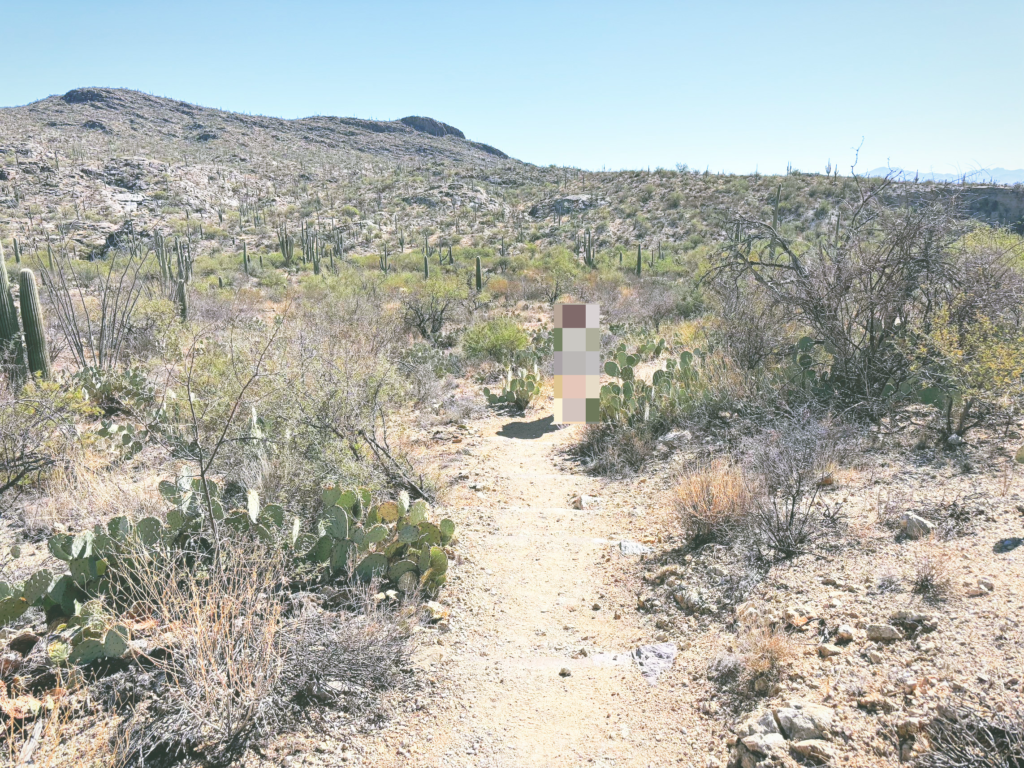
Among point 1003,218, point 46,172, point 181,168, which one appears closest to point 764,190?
point 1003,218

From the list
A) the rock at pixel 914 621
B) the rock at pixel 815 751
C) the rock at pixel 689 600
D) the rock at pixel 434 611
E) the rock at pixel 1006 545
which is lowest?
the rock at pixel 434 611

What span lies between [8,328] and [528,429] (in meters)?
8.45

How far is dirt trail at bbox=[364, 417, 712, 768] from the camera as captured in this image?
2.99m

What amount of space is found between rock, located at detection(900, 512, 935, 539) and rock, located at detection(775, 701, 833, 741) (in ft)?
6.03

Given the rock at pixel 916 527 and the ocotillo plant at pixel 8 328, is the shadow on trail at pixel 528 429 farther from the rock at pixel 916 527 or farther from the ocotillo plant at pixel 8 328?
the ocotillo plant at pixel 8 328

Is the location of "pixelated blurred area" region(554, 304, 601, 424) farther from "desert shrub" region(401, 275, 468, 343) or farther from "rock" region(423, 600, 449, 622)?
"desert shrub" region(401, 275, 468, 343)

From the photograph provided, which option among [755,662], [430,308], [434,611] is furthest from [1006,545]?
[430,308]

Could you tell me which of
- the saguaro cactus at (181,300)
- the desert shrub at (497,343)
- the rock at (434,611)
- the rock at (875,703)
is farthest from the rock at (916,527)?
the saguaro cactus at (181,300)

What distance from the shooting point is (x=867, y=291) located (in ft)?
22.3

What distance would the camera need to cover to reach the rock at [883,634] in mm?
3045

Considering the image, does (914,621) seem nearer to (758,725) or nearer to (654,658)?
(758,725)

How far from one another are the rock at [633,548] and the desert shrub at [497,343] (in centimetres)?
769

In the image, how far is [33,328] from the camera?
360 inches

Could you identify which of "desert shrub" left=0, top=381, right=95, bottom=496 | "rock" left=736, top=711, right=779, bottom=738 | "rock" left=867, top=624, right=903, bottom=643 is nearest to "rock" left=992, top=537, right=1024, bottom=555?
"rock" left=867, top=624, right=903, bottom=643
